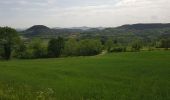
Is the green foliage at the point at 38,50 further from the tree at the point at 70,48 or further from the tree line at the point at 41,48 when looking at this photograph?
the tree at the point at 70,48

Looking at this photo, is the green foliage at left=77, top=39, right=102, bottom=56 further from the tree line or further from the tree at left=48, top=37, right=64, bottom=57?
the tree at left=48, top=37, right=64, bottom=57

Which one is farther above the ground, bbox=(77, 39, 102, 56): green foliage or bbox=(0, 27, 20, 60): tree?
bbox=(0, 27, 20, 60): tree

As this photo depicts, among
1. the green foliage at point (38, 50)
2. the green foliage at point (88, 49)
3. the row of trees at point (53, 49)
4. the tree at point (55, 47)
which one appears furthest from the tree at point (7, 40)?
the green foliage at point (88, 49)

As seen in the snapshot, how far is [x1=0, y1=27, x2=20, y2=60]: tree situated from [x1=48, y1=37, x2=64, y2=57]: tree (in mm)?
14221

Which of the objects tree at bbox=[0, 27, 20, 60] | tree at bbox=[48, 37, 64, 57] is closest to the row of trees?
tree at bbox=[48, 37, 64, 57]

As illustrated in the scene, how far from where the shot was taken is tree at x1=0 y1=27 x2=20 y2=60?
343 ft

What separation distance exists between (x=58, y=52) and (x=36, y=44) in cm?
1419

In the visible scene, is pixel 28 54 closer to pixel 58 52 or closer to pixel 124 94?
pixel 58 52

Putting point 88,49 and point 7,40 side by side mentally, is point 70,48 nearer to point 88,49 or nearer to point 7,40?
point 88,49

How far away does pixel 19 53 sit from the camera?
119 meters

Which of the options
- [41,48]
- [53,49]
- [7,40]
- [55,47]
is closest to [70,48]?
[55,47]

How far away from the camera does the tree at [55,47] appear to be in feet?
382

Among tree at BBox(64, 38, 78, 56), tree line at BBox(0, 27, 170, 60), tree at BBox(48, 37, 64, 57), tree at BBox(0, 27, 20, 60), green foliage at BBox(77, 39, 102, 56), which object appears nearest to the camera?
tree at BBox(0, 27, 20, 60)

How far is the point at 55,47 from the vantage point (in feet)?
385
